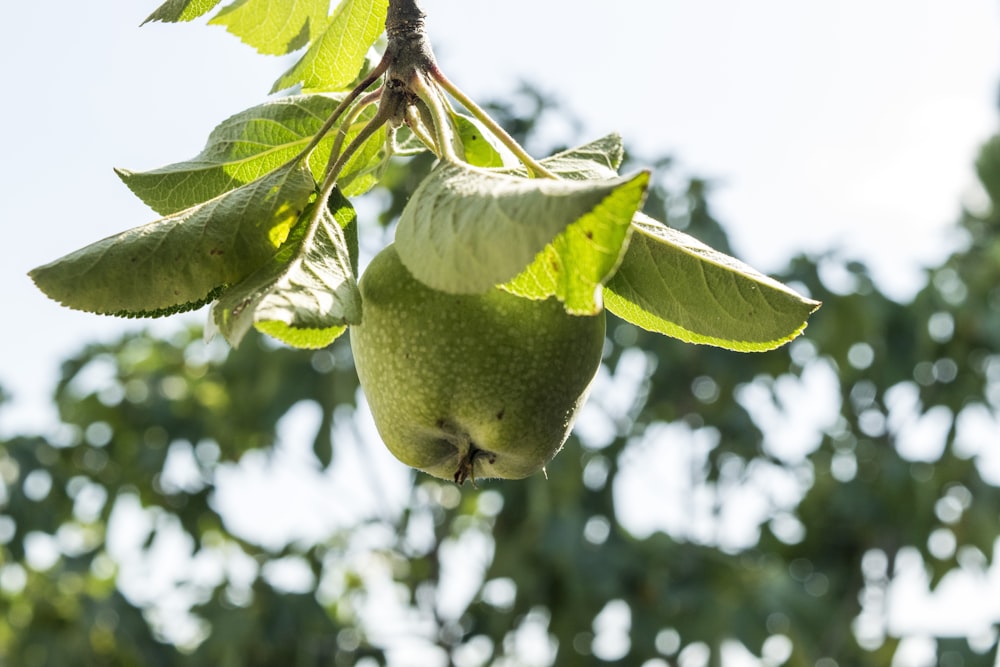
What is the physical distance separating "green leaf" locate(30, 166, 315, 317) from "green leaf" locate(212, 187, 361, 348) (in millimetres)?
18

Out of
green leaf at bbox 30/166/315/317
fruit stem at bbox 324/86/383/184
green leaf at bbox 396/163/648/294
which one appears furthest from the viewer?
fruit stem at bbox 324/86/383/184

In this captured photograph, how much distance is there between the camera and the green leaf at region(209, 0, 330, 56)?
106 cm

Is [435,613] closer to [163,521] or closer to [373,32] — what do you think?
[163,521]

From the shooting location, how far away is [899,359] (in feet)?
14.4

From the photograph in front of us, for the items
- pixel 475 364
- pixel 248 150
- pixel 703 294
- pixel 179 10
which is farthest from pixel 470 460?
pixel 179 10

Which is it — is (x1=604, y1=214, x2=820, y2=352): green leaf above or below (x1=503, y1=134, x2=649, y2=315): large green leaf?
below

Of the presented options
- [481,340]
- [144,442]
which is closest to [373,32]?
[481,340]

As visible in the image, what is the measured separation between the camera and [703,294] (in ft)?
2.81

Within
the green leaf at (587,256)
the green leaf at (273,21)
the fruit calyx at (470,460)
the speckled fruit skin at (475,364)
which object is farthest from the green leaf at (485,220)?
the green leaf at (273,21)

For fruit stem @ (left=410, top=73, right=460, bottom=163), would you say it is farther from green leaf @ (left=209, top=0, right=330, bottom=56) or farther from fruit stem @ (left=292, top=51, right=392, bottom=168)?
green leaf @ (left=209, top=0, right=330, bottom=56)

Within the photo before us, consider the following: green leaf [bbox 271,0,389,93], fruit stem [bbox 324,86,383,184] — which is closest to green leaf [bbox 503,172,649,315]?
fruit stem [bbox 324,86,383,184]

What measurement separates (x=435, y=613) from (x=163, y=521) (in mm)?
1459

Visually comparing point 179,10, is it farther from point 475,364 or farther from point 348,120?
point 475,364

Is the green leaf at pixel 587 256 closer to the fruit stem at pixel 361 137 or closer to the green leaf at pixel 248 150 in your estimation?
the fruit stem at pixel 361 137
